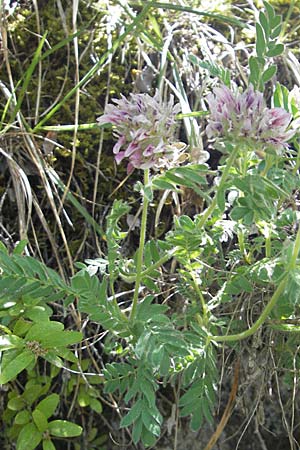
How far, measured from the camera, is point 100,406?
1.29 metres

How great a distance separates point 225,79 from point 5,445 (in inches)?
29.8

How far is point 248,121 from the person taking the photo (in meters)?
0.84

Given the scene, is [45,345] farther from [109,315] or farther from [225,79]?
[225,79]

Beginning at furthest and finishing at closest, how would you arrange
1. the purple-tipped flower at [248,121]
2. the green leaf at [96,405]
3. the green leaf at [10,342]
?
the green leaf at [96,405] → the green leaf at [10,342] → the purple-tipped flower at [248,121]

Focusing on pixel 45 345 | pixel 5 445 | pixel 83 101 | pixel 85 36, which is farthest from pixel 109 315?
pixel 85 36

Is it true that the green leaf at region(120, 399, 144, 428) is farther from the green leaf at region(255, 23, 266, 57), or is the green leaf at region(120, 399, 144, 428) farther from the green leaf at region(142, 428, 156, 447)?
the green leaf at region(255, 23, 266, 57)

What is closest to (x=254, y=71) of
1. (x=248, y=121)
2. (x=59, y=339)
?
(x=248, y=121)

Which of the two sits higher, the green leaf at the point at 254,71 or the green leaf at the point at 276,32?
the green leaf at the point at 276,32

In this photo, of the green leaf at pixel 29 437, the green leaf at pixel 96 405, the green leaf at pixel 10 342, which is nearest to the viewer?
the green leaf at pixel 10 342

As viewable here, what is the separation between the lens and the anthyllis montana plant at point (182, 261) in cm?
87

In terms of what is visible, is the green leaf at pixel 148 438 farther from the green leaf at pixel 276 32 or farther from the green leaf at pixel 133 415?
the green leaf at pixel 276 32

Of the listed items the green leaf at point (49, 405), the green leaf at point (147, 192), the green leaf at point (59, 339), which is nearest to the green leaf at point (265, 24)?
the green leaf at point (147, 192)

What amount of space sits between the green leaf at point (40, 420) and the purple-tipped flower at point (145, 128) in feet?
1.60

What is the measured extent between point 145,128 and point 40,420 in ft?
1.80
